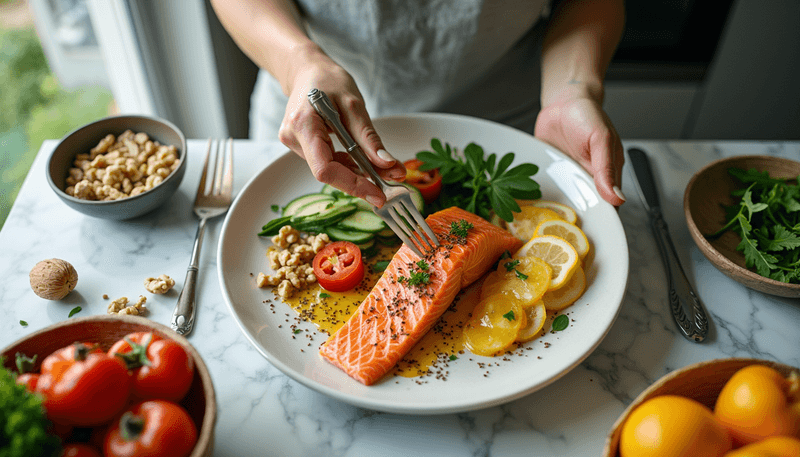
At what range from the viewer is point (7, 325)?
140 cm

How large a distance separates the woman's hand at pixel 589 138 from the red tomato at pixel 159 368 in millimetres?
Answer: 1315

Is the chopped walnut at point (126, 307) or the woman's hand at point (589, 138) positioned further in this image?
the woman's hand at point (589, 138)

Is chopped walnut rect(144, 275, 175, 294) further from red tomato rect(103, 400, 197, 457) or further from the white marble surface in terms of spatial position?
red tomato rect(103, 400, 197, 457)

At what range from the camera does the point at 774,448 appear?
2.66 feet


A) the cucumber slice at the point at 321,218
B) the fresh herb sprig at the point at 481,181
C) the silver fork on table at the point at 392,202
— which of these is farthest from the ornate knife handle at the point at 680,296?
the cucumber slice at the point at 321,218

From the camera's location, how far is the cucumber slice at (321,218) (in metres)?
1.64

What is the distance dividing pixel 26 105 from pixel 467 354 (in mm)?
3178

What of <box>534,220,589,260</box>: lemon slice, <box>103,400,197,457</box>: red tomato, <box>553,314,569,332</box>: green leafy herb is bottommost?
<box>553,314,569,332</box>: green leafy herb

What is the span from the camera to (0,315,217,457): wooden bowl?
3.09 ft

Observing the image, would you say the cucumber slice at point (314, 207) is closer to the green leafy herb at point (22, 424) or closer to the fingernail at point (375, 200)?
the fingernail at point (375, 200)

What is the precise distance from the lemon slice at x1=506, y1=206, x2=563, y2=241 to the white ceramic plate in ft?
0.39

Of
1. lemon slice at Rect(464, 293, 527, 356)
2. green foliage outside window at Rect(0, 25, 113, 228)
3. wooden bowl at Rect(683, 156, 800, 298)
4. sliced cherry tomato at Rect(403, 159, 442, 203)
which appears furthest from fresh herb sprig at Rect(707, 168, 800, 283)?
green foliage outside window at Rect(0, 25, 113, 228)

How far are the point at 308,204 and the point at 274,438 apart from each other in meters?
0.79

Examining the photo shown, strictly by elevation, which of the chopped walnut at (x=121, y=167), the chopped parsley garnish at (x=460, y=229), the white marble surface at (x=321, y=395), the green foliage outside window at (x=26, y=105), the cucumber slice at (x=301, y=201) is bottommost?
the green foliage outside window at (x=26, y=105)
